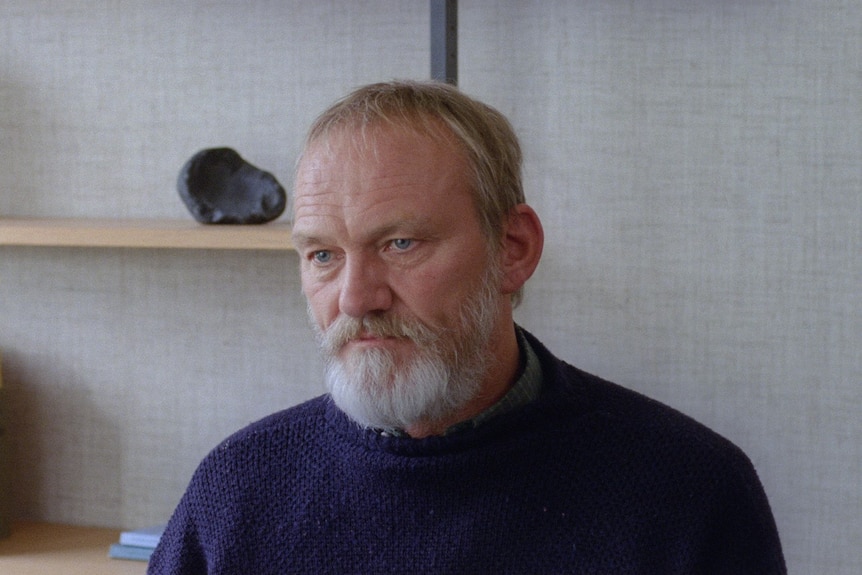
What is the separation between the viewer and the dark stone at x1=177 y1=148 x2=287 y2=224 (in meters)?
1.52

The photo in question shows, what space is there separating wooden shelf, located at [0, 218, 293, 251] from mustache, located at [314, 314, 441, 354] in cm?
34

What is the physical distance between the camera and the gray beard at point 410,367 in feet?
3.51

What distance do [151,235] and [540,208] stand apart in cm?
54

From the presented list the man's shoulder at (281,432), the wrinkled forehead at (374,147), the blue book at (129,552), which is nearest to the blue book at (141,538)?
the blue book at (129,552)

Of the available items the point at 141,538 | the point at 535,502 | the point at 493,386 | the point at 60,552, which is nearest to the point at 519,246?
the point at 493,386

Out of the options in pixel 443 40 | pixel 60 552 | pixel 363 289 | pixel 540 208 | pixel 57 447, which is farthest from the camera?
pixel 57 447

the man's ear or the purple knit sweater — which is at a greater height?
the man's ear

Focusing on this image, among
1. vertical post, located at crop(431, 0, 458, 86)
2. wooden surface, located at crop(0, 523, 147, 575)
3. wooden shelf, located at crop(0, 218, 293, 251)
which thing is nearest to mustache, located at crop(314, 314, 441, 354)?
wooden shelf, located at crop(0, 218, 293, 251)

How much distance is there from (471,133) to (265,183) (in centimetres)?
51

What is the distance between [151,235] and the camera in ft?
4.78

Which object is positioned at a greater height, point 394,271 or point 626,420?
point 394,271

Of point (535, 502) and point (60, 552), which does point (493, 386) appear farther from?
point (60, 552)

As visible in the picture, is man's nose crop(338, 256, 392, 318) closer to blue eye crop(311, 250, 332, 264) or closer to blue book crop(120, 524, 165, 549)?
blue eye crop(311, 250, 332, 264)

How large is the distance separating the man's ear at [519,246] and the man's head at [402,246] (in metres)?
0.02
